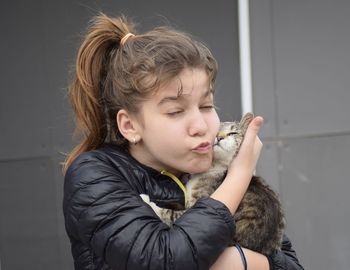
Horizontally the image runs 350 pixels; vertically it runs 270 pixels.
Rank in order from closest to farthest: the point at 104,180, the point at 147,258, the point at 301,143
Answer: the point at 147,258 < the point at 104,180 < the point at 301,143

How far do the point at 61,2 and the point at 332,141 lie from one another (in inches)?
94.3

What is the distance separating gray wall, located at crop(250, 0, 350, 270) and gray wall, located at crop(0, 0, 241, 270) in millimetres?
582

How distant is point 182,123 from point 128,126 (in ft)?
0.67

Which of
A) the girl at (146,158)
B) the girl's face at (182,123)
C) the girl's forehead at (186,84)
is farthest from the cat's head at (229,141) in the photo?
the girl's forehead at (186,84)

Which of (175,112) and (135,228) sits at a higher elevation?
(175,112)

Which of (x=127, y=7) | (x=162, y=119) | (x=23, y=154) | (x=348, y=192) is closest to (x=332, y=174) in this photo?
(x=348, y=192)

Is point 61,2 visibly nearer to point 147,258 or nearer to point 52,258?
point 52,258

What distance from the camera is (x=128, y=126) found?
Answer: 57.8 inches

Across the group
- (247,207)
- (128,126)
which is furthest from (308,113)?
(128,126)

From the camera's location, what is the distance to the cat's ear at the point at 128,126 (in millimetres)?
1443

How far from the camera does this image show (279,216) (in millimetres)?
1658

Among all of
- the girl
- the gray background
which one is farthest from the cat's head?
the gray background

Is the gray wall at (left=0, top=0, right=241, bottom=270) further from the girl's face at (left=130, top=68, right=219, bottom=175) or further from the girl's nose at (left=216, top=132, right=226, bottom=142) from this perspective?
the girl's face at (left=130, top=68, right=219, bottom=175)

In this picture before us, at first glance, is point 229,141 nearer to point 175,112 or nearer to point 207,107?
point 207,107
